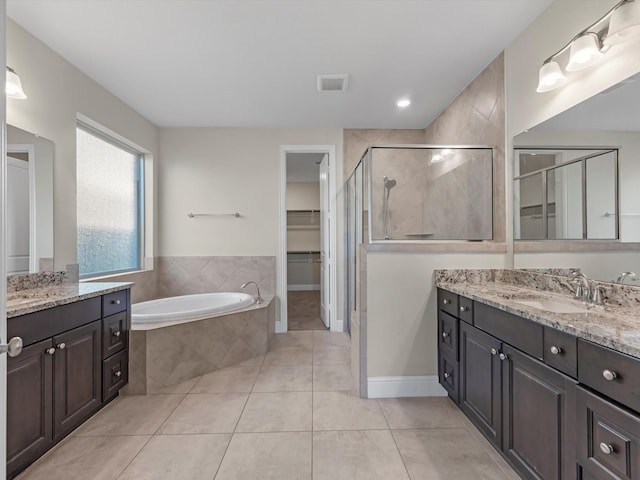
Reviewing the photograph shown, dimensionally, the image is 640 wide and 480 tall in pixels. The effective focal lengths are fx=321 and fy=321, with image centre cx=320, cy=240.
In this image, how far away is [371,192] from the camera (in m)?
2.66

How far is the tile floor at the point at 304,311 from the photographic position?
4.29m

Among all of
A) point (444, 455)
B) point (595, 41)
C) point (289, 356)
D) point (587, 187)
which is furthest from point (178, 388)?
point (595, 41)

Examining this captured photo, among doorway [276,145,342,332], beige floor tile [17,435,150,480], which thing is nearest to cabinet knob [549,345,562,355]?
beige floor tile [17,435,150,480]

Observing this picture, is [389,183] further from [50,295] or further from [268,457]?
[50,295]

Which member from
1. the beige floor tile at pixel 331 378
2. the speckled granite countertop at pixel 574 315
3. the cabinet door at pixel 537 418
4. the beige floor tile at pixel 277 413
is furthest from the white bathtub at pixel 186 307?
the cabinet door at pixel 537 418

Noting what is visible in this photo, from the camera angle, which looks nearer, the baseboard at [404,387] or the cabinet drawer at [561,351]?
the cabinet drawer at [561,351]

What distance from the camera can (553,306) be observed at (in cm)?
156

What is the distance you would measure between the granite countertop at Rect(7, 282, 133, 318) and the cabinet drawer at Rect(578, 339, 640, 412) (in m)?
2.35

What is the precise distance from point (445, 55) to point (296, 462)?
2.84 metres

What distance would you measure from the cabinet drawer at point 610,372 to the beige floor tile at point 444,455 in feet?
2.74

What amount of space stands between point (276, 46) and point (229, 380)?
2594 millimetres

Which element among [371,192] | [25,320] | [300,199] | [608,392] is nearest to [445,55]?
[371,192]

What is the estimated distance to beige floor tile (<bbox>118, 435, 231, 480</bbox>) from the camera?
1.57 metres

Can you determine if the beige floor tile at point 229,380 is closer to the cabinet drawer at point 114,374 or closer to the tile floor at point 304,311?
the cabinet drawer at point 114,374
